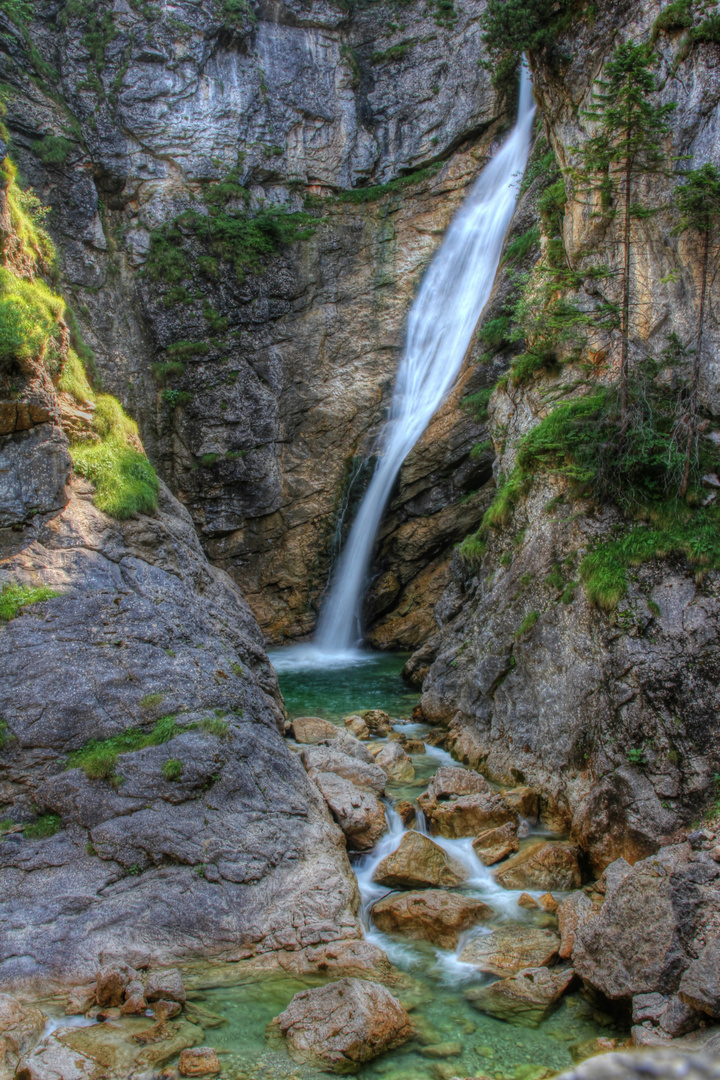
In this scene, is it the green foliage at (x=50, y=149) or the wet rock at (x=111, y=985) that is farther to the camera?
the green foliage at (x=50, y=149)

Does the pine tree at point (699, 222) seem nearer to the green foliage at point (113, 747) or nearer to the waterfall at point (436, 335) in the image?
the green foliage at point (113, 747)

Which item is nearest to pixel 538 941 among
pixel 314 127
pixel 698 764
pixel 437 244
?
pixel 698 764

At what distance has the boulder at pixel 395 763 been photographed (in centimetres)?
991

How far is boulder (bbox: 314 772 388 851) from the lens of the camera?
26.1ft

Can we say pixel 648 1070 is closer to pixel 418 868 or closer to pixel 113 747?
pixel 113 747

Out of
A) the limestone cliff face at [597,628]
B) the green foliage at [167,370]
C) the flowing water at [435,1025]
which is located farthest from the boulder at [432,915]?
the green foliage at [167,370]

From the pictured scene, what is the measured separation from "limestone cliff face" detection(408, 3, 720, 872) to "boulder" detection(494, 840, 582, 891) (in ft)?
0.98

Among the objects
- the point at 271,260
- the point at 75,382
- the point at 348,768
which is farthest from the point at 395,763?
the point at 271,260

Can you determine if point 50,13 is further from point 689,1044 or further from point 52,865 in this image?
point 689,1044

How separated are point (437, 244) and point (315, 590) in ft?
39.1

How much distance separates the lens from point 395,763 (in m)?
10.1

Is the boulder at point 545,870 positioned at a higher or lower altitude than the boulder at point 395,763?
lower

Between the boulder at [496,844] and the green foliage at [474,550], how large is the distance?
18.6 feet

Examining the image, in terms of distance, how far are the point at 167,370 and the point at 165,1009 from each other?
18476 millimetres
